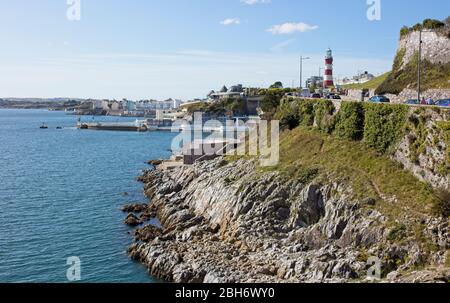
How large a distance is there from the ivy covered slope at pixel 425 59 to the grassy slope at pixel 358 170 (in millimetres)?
15454

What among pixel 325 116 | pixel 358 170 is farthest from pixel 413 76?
pixel 358 170

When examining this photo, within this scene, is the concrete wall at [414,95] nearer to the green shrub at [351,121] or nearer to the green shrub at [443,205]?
the green shrub at [351,121]

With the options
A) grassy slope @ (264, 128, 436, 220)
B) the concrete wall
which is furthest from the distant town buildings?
grassy slope @ (264, 128, 436, 220)

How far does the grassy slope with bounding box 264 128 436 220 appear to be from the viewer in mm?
33438

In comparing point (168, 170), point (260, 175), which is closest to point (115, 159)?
point (168, 170)

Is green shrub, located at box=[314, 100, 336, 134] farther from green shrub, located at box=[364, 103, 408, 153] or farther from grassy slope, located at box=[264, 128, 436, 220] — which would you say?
green shrub, located at box=[364, 103, 408, 153]

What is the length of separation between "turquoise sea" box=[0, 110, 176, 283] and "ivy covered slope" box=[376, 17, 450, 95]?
121 feet

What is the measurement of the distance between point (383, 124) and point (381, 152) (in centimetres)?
247

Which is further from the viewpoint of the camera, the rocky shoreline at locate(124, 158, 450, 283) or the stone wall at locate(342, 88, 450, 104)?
the stone wall at locate(342, 88, 450, 104)

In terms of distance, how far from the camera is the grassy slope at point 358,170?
3344cm
